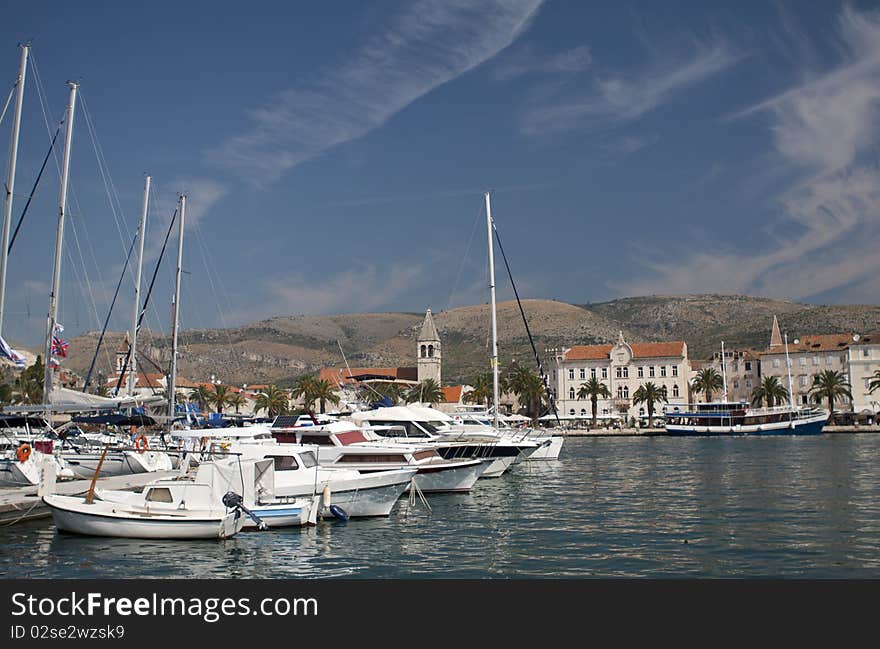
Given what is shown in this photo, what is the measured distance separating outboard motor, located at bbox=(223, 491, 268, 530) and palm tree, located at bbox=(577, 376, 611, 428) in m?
107

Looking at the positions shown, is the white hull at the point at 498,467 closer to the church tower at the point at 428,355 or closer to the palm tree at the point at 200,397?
the palm tree at the point at 200,397

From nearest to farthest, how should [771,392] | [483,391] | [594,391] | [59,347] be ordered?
[59,347] < [771,392] < [483,391] < [594,391]

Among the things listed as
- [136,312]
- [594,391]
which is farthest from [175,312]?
[594,391]

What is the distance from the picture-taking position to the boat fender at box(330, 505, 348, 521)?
92.3ft

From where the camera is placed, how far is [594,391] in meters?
129

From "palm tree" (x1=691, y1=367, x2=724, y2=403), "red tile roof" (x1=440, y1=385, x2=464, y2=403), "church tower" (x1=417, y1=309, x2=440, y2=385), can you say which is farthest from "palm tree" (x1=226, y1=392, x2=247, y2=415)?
"palm tree" (x1=691, y1=367, x2=724, y2=403)

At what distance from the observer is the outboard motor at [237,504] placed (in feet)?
81.2

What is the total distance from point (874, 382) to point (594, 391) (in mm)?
39085

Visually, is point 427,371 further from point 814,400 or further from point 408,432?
point 408,432

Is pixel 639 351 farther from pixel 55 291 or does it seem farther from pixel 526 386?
pixel 55 291

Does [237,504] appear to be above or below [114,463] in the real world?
below

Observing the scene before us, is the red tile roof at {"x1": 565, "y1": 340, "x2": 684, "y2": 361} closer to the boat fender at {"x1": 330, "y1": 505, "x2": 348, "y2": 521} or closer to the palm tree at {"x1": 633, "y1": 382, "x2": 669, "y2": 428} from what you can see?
the palm tree at {"x1": 633, "y1": 382, "x2": 669, "y2": 428}
